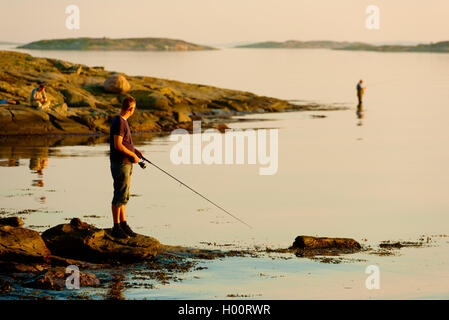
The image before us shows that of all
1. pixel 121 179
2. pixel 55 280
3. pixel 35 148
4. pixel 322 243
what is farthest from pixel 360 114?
pixel 55 280

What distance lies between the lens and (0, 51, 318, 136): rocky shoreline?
3447cm

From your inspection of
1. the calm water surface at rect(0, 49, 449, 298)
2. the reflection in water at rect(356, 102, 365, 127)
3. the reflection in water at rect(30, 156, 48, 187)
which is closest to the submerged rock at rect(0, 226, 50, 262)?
the calm water surface at rect(0, 49, 449, 298)

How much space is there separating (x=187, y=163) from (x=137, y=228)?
10.4 metres

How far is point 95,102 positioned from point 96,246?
90.3 ft

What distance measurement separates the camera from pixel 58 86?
41156mm

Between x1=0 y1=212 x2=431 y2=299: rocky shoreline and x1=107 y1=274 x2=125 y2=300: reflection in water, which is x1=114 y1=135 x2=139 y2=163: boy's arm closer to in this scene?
x1=0 y1=212 x2=431 y2=299: rocky shoreline

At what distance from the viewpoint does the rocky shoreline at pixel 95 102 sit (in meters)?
34.5

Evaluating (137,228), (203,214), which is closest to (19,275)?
(137,228)

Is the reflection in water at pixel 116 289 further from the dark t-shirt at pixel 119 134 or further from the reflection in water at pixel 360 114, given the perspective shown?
the reflection in water at pixel 360 114

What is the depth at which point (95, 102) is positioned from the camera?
40125 mm

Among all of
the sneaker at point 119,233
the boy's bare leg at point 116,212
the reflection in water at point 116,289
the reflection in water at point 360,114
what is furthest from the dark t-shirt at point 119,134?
the reflection in water at point 360,114

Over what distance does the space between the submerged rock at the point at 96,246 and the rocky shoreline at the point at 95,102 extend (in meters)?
20.6
